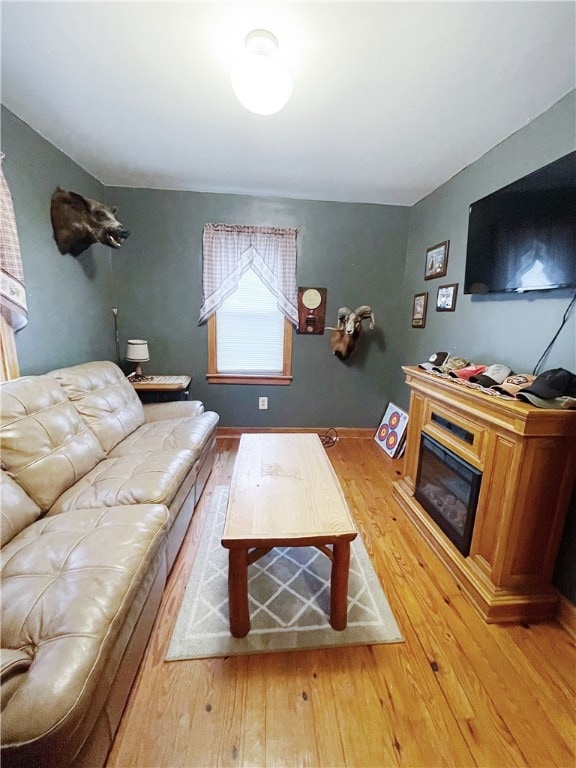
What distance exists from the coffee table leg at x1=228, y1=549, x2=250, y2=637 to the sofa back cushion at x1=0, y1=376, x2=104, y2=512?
92 centimetres

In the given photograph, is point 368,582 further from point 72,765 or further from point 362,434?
point 362,434

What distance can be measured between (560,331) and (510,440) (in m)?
0.67

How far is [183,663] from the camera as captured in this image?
120 centimetres

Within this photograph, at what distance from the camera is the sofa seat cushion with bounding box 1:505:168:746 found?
2.30 ft

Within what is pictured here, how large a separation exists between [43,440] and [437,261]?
3094mm

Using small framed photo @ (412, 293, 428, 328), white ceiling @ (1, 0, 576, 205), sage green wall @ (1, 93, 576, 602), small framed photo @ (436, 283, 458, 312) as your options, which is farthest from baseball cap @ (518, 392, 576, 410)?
small framed photo @ (412, 293, 428, 328)

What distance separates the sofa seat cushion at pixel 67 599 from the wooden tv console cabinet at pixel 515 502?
1.55m

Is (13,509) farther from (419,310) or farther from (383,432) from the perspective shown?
(419,310)

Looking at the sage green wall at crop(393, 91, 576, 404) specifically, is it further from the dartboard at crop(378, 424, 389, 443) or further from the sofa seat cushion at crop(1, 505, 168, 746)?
the sofa seat cushion at crop(1, 505, 168, 746)

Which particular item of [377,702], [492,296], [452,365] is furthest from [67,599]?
[492,296]

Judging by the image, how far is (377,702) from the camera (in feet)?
3.59

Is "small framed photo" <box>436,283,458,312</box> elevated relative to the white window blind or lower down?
elevated

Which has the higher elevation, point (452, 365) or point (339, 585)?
point (452, 365)

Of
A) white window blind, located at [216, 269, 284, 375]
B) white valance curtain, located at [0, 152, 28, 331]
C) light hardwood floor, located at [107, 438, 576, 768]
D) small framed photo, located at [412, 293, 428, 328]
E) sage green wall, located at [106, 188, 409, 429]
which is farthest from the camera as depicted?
white window blind, located at [216, 269, 284, 375]
